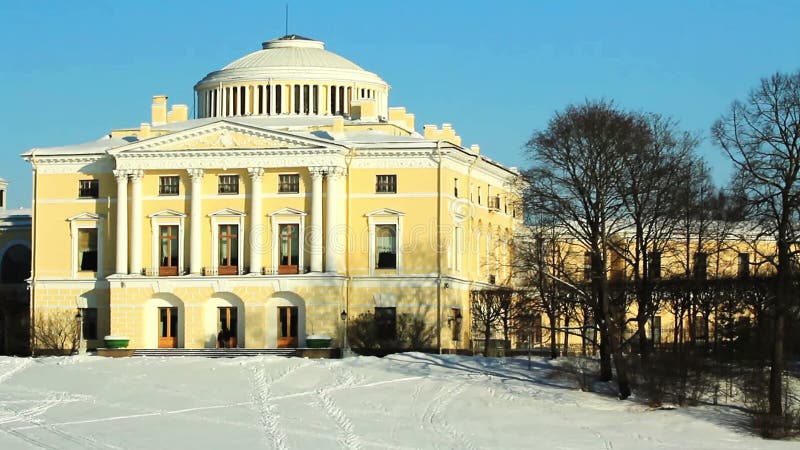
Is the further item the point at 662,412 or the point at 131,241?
the point at 131,241

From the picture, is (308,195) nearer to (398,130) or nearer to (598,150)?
(398,130)

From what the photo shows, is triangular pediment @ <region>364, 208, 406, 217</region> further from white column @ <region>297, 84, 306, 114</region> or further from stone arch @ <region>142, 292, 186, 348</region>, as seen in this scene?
white column @ <region>297, 84, 306, 114</region>

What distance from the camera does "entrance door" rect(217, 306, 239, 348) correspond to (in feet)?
276

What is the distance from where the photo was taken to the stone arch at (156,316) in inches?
3324

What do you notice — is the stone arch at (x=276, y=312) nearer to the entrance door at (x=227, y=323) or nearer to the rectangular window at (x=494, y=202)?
the entrance door at (x=227, y=323)

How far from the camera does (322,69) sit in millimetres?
93812

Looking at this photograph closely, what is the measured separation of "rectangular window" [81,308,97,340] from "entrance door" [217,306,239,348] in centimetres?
592

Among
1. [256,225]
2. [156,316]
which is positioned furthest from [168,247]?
[256,225]

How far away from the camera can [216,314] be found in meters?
84.4

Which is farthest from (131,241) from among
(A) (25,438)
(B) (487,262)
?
(A) (25,438)

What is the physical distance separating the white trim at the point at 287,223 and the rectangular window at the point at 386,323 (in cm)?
375

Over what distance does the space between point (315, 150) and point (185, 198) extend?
6117mm

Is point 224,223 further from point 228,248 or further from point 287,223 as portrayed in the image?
point 287,223

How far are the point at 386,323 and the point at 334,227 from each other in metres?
4.58
